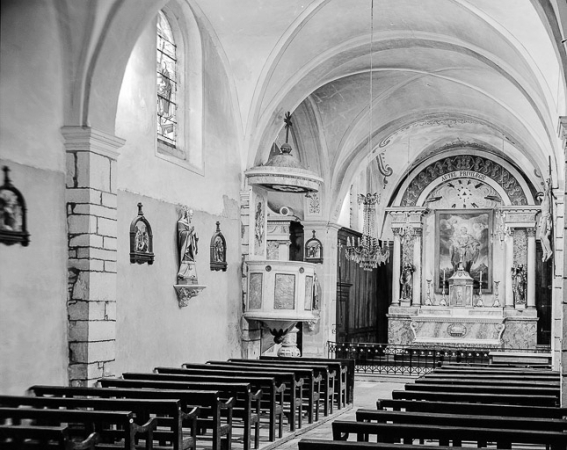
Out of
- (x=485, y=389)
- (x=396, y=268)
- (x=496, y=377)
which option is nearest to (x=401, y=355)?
(x=396, y=268)

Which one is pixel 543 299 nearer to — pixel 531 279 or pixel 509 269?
pixel 531 279

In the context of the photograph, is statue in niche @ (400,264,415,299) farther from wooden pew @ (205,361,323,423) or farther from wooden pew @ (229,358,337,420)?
wooden pew @ (205,361,323,423)

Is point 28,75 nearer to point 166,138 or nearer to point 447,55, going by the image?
point 166,138

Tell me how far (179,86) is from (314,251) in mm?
7131

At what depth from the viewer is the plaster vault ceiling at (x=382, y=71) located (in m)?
11.4

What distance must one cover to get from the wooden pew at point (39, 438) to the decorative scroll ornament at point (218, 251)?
6.56 meters

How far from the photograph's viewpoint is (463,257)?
896 inches

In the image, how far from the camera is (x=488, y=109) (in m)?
16.7

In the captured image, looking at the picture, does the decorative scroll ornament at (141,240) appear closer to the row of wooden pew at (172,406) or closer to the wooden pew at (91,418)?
the row of wooden pew at (172,406)

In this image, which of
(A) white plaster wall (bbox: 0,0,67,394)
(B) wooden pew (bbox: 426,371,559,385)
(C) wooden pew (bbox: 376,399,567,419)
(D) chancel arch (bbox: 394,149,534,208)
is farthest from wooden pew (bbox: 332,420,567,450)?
(D) chancel arch (bbox: 394,149,534,208)

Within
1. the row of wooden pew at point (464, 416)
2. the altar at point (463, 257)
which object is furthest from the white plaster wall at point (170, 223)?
the altar at point (463, 257)

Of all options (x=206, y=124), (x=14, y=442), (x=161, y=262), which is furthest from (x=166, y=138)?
(x=14, y=442)

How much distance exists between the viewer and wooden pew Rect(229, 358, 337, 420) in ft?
33.2

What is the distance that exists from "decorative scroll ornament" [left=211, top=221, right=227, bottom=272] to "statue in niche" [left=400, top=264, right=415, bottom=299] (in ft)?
37.8
